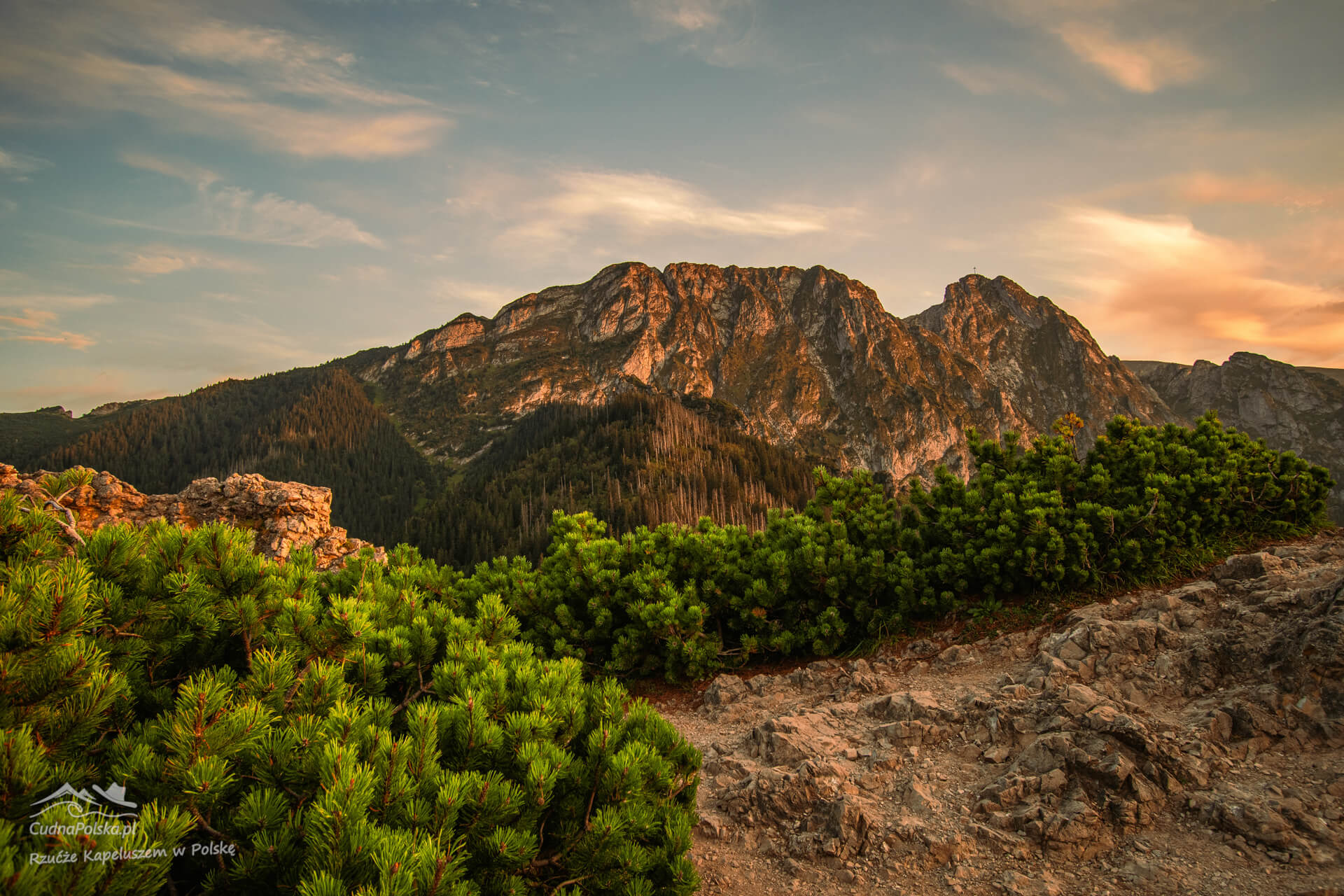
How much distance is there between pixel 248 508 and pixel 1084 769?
2180cm

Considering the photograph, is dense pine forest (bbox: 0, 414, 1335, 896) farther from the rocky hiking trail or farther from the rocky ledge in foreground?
the rocky ledge in foreground

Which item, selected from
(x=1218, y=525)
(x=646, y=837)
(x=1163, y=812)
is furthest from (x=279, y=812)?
(x=1218, y=525)

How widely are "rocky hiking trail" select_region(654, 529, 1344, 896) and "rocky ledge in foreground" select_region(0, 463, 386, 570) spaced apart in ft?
45.5

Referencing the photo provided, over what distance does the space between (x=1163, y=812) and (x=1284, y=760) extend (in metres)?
1.26

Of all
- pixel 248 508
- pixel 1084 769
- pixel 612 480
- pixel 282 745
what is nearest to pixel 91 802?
pixel 282 745

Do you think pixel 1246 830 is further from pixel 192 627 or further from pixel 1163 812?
pixel 192 627

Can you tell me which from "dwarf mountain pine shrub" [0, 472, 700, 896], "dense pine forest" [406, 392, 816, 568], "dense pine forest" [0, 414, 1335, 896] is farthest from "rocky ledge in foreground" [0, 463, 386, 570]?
"dense pine forest" [406, 392, 816, 568]

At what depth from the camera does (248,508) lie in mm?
18156

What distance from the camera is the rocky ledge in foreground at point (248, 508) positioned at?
16.4 metres

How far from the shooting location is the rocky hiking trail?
4.42m

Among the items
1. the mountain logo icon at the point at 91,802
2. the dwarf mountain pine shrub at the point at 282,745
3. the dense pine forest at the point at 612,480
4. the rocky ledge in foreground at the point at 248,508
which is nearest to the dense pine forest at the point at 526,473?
the dense pine forest at the point at 612,480

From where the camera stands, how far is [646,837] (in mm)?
3887

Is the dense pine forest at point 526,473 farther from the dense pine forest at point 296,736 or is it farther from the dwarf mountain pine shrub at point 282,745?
the dwarf mountain pine shrub at point 282,745

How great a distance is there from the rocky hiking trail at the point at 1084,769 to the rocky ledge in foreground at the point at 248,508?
13.9 metres
